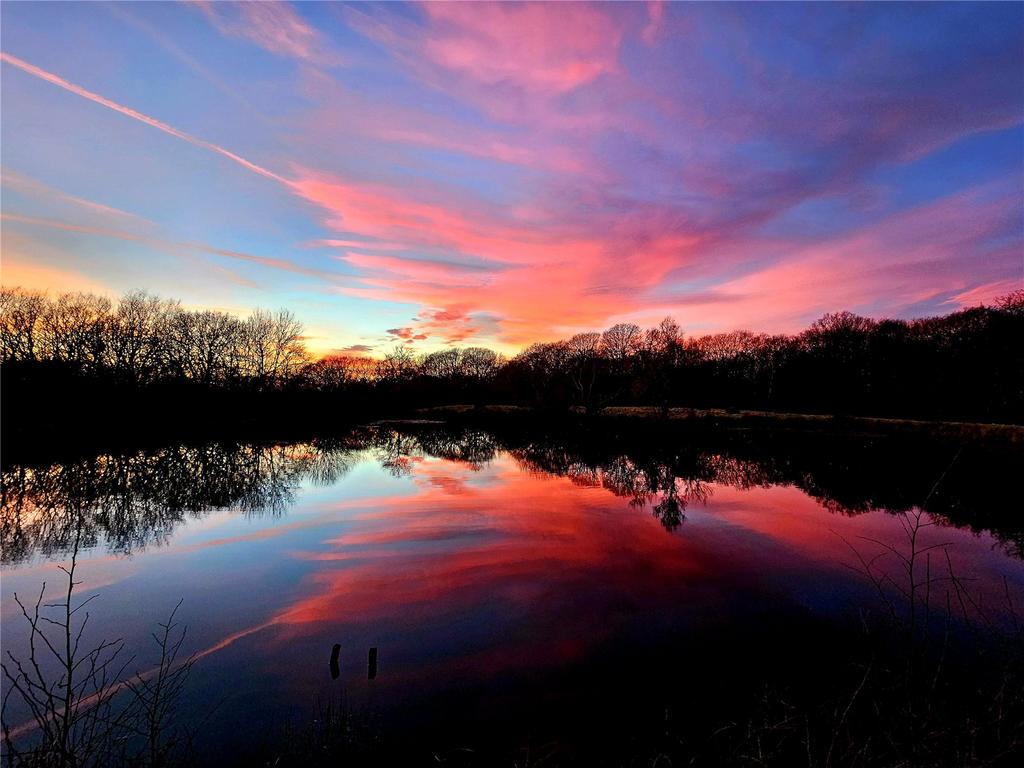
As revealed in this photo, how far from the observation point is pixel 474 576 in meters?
11.6

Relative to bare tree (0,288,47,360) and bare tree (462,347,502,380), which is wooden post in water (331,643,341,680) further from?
bare tree (462,347,502,380)

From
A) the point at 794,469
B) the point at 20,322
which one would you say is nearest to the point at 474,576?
the point at 794,469

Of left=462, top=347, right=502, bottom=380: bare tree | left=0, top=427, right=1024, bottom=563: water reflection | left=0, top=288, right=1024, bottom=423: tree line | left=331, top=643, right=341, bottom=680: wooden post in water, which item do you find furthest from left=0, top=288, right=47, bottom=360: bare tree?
left=462, top=347, right=502, bottom=380: bare tree

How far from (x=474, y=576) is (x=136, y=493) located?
1687 centimetres

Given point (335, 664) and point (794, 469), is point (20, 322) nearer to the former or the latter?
point (335, 664)

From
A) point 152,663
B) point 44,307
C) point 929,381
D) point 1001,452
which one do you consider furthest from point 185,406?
point 929,381

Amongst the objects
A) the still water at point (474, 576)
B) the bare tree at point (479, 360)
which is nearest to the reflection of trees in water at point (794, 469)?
the still water at point (474, 576)

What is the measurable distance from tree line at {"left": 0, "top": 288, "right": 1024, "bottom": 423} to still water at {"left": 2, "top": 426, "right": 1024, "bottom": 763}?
3196cm

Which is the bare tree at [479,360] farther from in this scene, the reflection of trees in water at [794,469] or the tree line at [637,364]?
the reflection of trees in water at [794,469]

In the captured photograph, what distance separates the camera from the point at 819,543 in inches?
553

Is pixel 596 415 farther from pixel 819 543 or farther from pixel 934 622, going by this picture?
pixel 934 622

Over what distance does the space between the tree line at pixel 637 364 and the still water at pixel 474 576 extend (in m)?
32.0

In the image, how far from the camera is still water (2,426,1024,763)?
7102 mm

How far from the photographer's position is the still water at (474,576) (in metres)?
7.10
